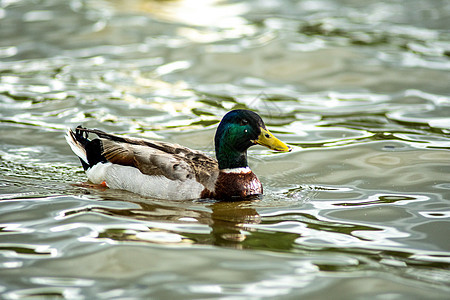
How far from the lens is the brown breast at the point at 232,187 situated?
7309mm

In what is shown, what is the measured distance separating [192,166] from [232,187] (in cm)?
52

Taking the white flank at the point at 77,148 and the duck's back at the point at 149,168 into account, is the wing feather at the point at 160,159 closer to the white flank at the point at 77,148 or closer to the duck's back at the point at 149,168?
the duck's back at the point at 149,168

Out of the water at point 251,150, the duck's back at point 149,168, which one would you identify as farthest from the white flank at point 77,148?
Result: the water at point 251,150

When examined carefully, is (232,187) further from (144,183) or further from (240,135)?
(144,183)

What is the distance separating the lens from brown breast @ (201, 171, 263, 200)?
7309 millimetres

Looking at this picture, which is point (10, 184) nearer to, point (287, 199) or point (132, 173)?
point (132, 173)

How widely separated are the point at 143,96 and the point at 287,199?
201 inches

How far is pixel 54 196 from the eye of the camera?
7238mm

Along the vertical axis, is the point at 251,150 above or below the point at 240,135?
below

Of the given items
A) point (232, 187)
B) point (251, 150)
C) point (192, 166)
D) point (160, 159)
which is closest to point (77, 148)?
point (160, 159)

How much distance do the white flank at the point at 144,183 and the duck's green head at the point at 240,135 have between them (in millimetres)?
557

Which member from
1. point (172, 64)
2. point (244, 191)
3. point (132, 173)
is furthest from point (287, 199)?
point (172, 64)

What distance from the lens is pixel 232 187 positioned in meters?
7.34

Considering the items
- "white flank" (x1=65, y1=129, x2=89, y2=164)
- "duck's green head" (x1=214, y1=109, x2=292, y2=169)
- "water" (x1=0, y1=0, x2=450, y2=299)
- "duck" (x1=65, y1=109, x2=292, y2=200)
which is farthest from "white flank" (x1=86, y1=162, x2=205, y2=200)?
"duck's green head" (x1=214, y1=109, x2=292, y2=169)
